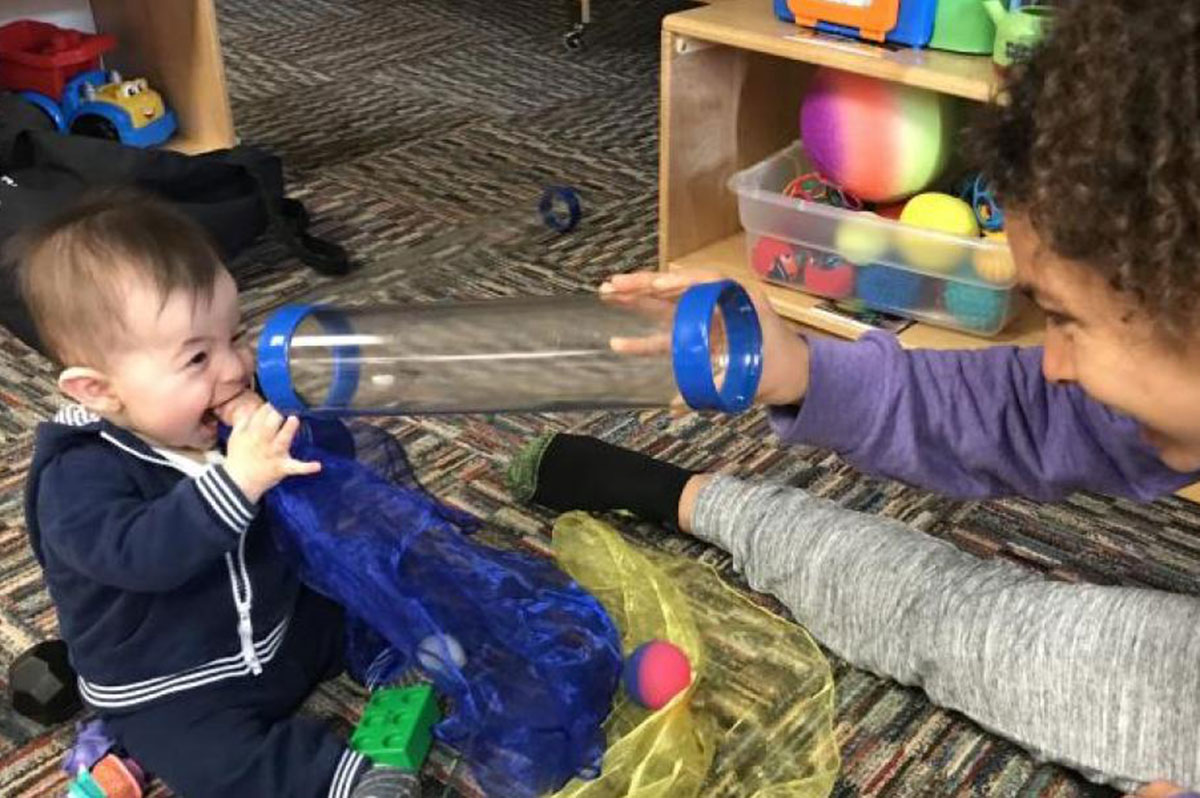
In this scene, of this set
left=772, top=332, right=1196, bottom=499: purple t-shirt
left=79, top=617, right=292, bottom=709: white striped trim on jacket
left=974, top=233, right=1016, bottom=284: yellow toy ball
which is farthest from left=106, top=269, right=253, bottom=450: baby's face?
left=974, top=233, right=1016, bottom=284: yellow toy ball

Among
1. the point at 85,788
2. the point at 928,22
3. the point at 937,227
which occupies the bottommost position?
the point at 85,788

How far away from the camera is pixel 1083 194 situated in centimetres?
57

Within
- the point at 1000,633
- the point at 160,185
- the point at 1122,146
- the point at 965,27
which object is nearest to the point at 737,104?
the point at 965,27

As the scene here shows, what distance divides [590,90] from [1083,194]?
1943 millimetres

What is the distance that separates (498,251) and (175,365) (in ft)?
3.12

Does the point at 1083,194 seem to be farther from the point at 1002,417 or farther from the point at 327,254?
the point at 327,254

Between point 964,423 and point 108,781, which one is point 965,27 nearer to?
point 964,423

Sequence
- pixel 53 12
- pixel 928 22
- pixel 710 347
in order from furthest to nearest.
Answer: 1. pixel 53 12
2. pixel 928 22
3. pixel 710 347

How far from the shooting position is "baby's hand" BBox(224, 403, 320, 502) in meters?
0.84

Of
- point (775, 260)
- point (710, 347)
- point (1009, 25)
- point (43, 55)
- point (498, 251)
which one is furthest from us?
point (43, 55)

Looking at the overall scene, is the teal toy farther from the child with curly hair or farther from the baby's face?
the child with curly hair

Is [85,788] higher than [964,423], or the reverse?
[964,423]

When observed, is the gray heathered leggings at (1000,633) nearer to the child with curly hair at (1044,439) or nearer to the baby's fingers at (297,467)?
the child with curly hair at (1044,439)

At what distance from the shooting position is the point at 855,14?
1353 mm
